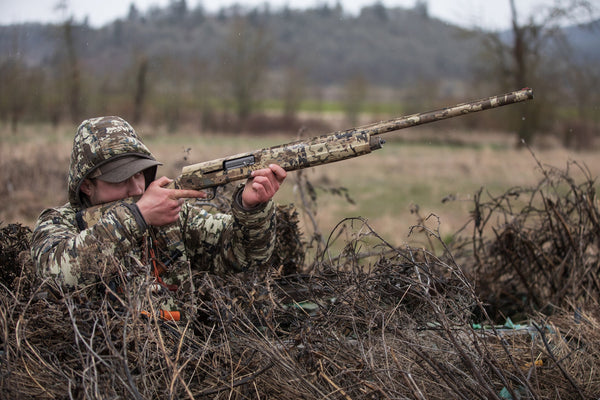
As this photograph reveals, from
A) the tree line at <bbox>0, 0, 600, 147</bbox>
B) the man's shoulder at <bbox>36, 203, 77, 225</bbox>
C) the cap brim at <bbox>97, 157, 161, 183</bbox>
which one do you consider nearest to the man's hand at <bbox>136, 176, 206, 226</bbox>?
the cap brim at <bbox>97, 157, 161, 183</bbox>

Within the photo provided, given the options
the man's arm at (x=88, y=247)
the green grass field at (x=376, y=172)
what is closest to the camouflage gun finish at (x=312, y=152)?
the man's arm at (x=88, y=247)

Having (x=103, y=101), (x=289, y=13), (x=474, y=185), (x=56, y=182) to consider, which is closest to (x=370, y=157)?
(x=474, y=185)

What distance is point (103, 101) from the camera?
38.8ft

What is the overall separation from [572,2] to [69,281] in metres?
8.66

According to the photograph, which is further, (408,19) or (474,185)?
(408,19)

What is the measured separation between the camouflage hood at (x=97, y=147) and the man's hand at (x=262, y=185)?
2.24 feet

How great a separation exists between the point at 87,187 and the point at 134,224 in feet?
2.19

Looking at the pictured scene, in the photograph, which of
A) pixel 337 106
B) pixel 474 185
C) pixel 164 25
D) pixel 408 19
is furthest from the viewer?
pixel 408 19

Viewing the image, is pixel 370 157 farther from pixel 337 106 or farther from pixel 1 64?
pixel 337 106

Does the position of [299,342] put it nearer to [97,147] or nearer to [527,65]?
[97,147]

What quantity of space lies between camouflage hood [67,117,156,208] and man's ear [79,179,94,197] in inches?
1.5

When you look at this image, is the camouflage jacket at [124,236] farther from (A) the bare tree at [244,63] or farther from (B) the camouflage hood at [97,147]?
(A) the bare tree at [244,63]

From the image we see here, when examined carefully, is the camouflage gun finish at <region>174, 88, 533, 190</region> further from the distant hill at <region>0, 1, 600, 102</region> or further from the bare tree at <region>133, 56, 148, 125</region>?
the bare tree at <region>133, 56, 148, 125</region>

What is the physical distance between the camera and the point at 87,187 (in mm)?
3408
